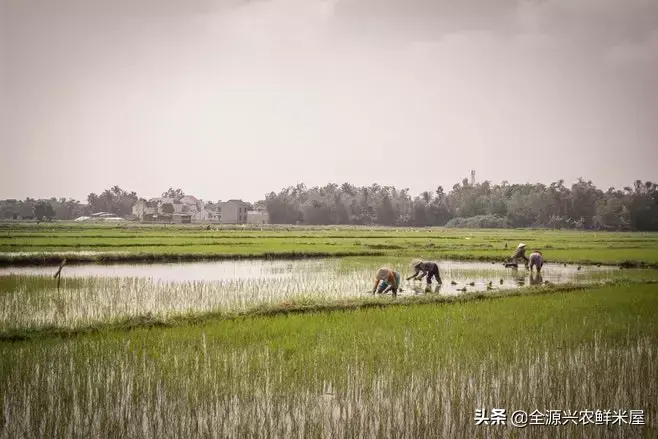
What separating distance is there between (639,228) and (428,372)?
117ft

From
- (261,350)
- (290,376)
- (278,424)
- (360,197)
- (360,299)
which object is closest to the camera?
(278,424)

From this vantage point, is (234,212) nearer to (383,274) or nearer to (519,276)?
(519,276)

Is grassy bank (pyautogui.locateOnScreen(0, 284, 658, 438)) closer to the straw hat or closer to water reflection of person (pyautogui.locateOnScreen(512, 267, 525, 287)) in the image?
the straw hat

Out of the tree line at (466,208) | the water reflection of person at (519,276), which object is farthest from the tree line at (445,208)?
the water reflection of person at (519,276)

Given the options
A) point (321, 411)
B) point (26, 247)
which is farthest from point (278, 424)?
point (26, 247)

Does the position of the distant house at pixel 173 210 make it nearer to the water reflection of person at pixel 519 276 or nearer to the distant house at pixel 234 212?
the distant house at pixel 234 212

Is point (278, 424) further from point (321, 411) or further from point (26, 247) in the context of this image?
point (26, 247)

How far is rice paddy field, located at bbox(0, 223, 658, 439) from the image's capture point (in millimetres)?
4352

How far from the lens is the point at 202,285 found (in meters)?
12.1

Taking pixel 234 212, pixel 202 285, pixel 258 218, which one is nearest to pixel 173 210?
pixel 234 212

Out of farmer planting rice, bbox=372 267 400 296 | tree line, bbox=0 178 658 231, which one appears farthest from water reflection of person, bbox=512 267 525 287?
tree line, bbox=0 178 658 231

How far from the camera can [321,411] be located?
460cm

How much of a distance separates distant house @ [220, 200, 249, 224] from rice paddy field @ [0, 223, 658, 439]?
6135cm

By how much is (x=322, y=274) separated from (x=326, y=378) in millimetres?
10017
